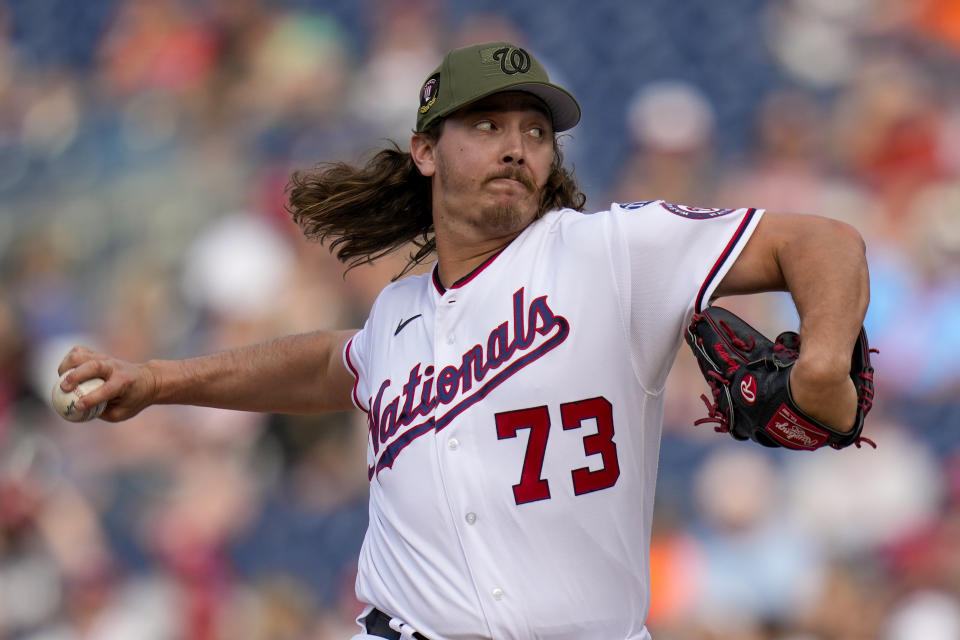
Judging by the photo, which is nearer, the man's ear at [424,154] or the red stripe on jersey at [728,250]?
the red stripe on jersey at [728,250]

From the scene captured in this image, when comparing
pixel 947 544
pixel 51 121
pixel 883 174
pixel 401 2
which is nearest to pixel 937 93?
pixel 883 174

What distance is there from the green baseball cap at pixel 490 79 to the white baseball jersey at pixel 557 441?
317mm

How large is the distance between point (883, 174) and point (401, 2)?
10.1ft

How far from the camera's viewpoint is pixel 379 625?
2553 millimetres

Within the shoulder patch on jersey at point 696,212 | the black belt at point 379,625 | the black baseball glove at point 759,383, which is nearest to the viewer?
the black baseball glove at point 759,383

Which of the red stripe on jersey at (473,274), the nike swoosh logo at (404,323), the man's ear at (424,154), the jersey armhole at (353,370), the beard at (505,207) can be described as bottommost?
the jersey armhole at (353,370)

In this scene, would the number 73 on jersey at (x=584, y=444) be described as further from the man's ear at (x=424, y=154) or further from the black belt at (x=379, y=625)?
the man's ear at (x=424, y=154)

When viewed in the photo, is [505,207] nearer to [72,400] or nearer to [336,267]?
[72,400]

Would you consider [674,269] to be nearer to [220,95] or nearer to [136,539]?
[136,539]

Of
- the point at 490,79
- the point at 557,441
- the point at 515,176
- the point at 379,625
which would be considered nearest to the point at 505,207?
the point at 515,176

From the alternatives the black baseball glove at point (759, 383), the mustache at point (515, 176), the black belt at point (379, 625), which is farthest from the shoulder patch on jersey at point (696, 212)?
the black belt at point (379, 625)

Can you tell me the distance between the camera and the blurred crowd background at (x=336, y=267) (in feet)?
17.1

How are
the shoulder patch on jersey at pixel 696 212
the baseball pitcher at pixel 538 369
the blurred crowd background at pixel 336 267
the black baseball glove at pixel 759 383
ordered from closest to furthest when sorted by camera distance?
the black baseball glove at pixel 759 383, the baseball pitcher at pixel 538 369, the shoulder patch on jersey at pixel 696 212, the blurred crowd background at pixel 336 267

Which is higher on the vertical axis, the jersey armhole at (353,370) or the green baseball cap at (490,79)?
the green baseball cap at (490,79)
